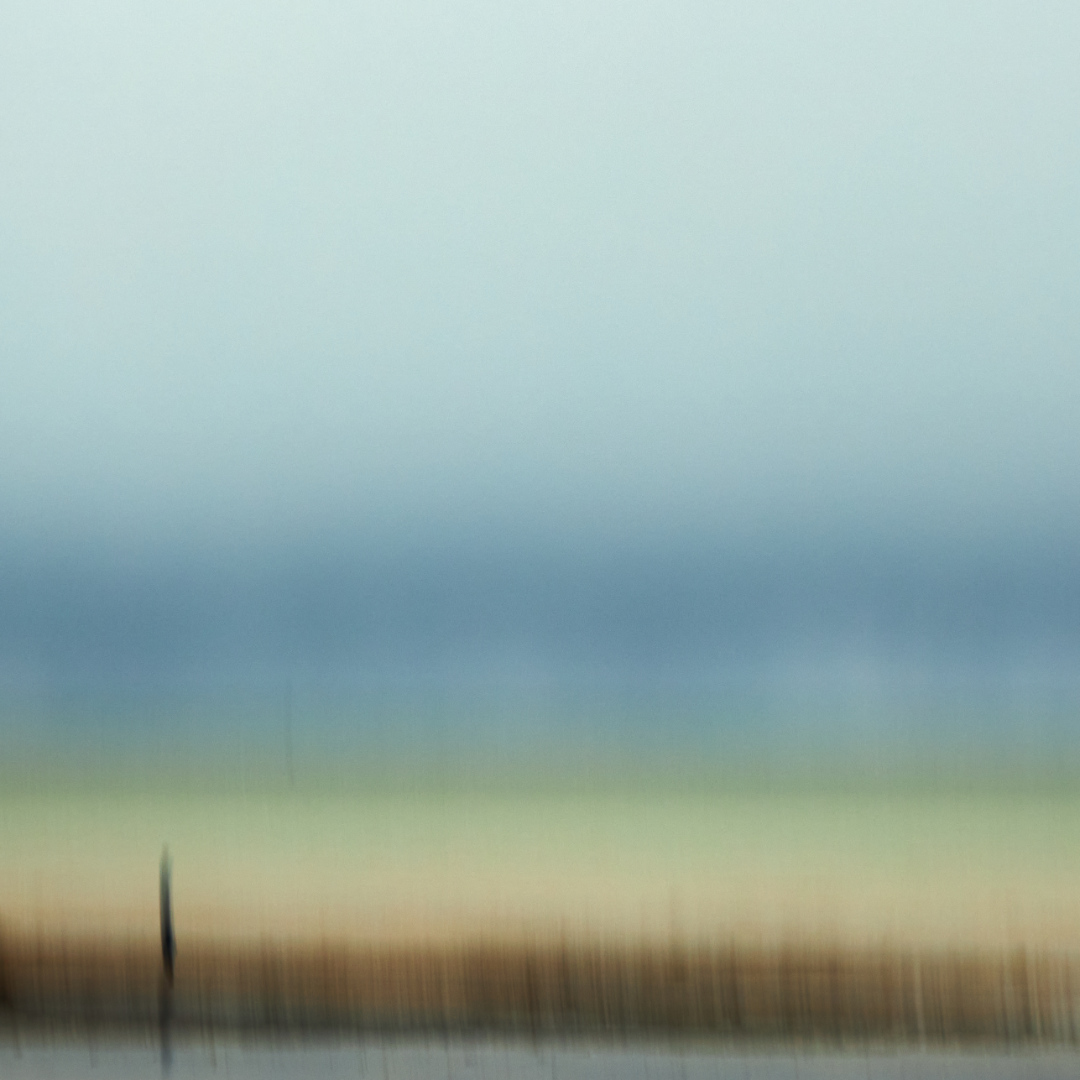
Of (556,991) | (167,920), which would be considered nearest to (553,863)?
(556,991)

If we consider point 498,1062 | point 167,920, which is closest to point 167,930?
point 167,920

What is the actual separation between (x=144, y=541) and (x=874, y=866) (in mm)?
698

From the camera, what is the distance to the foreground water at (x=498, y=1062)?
3.84 feet

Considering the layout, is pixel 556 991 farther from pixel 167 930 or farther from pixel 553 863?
pixel 167 930

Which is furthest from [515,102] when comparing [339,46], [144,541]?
[144,541]

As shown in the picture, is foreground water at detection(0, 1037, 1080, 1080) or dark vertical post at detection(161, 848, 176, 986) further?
dark vertical post at detection(161, 848, 176, 986)

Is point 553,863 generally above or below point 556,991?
above

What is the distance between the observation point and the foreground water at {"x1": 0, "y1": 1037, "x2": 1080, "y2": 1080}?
1.17 meters

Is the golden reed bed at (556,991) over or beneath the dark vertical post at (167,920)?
beneath

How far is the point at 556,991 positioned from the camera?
1232 millimetres

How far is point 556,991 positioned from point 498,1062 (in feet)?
0.25

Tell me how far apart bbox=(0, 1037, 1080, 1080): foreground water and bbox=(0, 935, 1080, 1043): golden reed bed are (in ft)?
0.05

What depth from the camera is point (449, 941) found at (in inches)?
49.1

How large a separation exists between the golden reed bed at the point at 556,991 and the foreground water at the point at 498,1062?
0.02 metres
